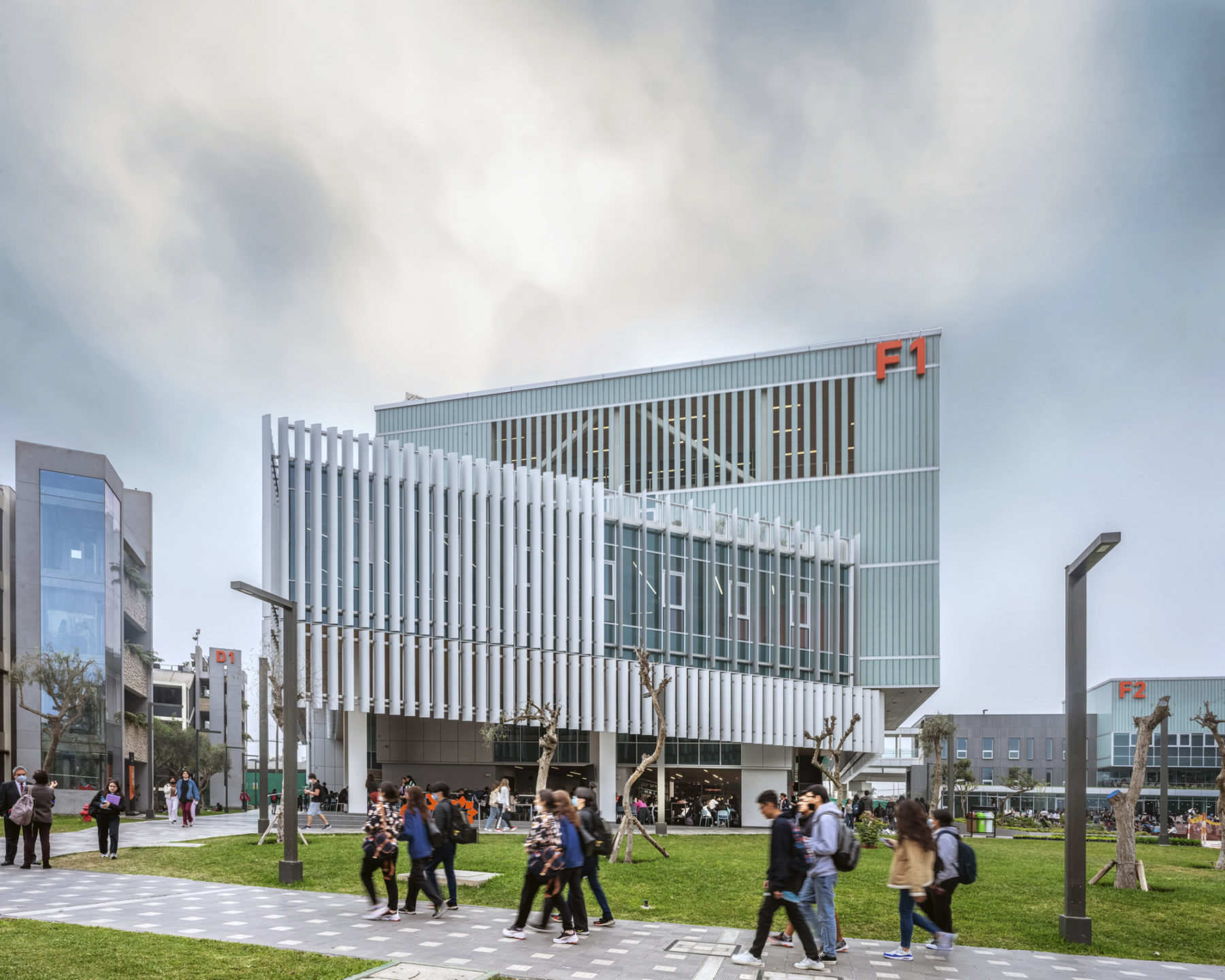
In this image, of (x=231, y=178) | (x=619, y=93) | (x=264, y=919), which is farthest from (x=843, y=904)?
(x=231, y=178)

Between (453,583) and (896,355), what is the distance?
75.2 ft

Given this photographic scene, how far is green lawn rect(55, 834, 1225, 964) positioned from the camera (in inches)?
484

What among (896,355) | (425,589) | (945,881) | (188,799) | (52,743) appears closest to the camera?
(945,881)

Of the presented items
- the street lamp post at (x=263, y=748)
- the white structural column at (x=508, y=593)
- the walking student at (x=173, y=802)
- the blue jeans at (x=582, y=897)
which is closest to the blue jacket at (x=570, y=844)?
the blue jeans at (x=582, y=897)

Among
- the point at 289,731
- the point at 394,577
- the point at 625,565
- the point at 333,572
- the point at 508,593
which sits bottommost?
the point at 289,731

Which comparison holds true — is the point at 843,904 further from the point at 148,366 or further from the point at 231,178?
the point at 148,366

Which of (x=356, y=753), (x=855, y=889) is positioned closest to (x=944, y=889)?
(x=855, y=889)

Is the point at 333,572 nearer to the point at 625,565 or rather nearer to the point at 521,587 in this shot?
the point at 521,587

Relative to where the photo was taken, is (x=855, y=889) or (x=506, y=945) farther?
(x=855, y=889)

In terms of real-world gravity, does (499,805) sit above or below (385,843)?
below

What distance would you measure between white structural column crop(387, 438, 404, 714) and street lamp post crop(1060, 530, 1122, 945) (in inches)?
917

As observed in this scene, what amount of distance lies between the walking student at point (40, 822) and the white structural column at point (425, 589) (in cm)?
1528

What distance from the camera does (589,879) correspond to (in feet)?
39.6

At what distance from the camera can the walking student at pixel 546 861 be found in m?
10.9
